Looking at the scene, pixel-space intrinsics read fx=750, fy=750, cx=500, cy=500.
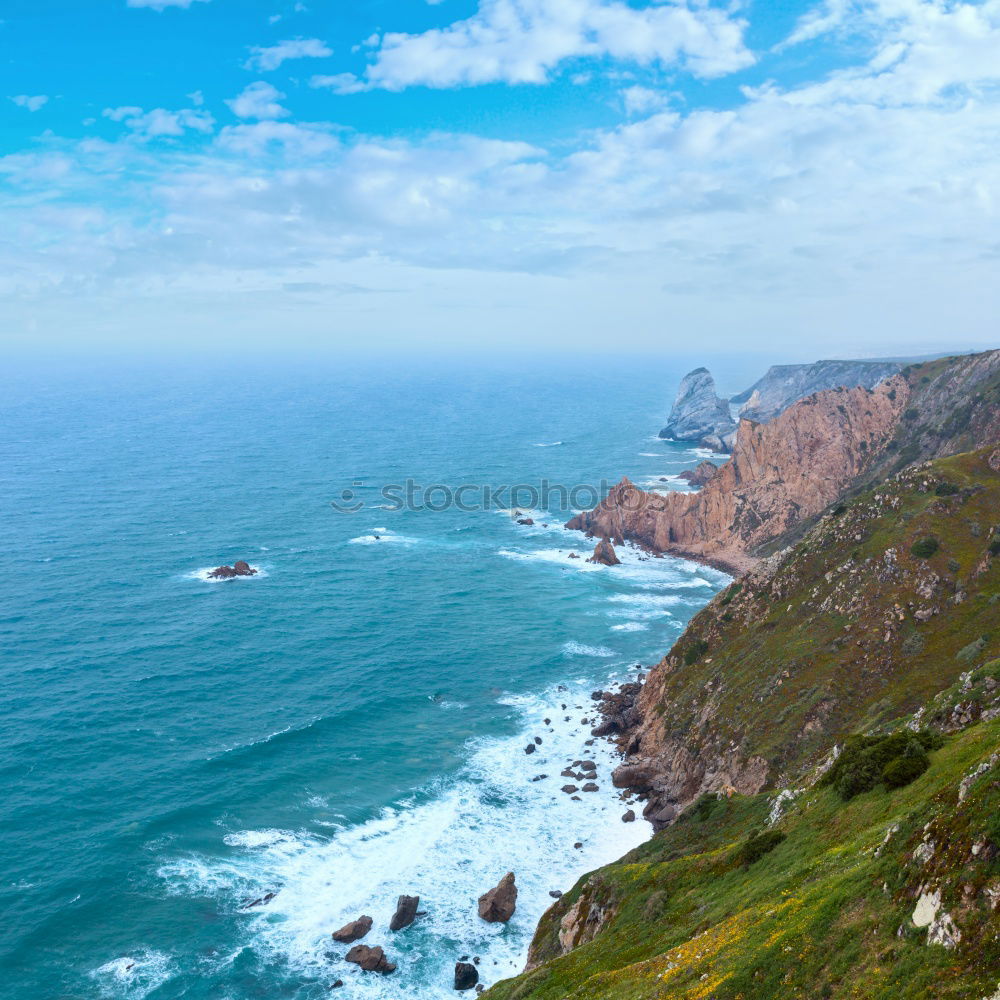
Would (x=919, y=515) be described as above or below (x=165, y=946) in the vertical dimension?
above

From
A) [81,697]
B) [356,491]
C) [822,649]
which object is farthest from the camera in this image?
[356,491]

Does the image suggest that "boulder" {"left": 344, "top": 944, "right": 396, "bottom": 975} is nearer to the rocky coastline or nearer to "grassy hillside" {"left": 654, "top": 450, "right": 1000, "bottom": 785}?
A: the rocky coastline

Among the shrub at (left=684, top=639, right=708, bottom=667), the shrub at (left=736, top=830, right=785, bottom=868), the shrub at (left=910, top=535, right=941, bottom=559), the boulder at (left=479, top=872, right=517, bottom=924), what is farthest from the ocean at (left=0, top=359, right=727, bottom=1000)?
the shrub at (left=910, top=535, right=941, bottom=559)

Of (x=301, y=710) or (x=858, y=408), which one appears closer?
(x=301, y=710)

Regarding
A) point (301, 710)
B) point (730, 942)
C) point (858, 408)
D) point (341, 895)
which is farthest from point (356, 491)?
point (730, 942)

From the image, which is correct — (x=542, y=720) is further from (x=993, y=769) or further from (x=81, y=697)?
(x=993, y=769)

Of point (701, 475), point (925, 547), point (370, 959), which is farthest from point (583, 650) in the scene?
point (701, 475)
